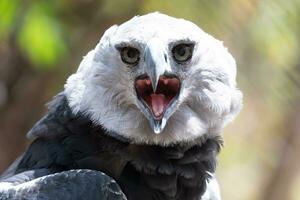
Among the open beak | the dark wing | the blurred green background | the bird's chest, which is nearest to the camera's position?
the dark wing

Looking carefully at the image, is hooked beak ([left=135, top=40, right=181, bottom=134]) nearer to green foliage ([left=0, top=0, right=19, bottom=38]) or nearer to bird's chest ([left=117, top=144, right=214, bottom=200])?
bird's chest ([left=117, top=144, right=214, bottom=200])

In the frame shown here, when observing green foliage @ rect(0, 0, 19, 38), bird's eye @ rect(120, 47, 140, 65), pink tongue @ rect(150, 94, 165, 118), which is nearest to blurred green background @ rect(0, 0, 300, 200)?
green foliage @ rect(0, 0, 19, 38)

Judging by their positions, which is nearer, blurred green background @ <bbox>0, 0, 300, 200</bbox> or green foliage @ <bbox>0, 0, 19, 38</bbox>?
green foliage @ <bbox>0, 0, 19, 38</bbox>

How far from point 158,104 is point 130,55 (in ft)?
0.77

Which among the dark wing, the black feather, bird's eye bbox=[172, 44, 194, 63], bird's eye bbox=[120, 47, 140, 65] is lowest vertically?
the dark wing

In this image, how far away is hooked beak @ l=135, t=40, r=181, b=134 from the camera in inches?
114

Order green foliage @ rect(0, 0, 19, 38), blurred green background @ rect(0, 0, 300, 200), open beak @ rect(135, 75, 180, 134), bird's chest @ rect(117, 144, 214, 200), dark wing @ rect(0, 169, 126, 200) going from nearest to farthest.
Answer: dark wing @ rect(0, 169, 126, 200)
open beak @ rect(135, 75, 180, 134)
bird's chest @ rect(117, 144, 214, 200)
green foliage @ rect(0, 0, 19, 38)
blurred green background @ rect(0, 0, 300, 200)

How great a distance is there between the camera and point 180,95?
2992 millimetres

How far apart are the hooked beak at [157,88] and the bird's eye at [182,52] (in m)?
0.08

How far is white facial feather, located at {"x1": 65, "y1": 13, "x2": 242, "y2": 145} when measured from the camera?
3.03m

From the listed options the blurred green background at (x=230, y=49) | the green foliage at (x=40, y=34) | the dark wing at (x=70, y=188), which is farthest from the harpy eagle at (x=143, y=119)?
the green foliage at (x=40, y=34)

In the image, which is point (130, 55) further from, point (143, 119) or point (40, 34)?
point (40, 34)

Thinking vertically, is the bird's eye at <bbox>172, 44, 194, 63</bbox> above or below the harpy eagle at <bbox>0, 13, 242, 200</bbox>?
above

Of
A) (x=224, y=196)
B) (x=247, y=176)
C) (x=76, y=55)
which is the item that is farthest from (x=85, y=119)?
(x=247, y=176)
